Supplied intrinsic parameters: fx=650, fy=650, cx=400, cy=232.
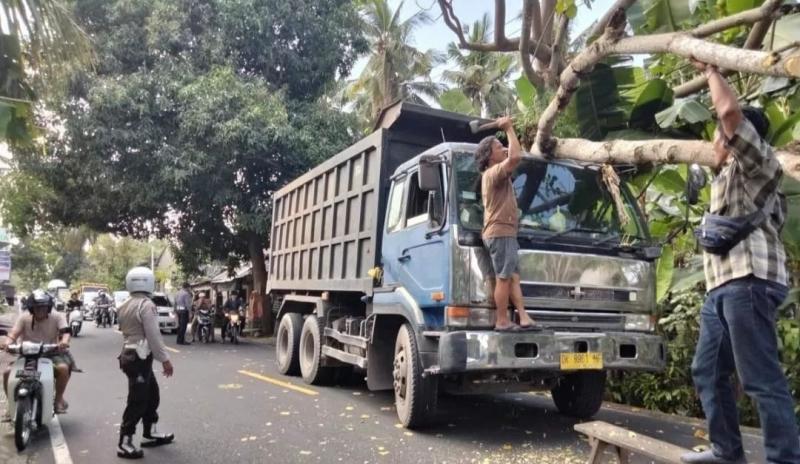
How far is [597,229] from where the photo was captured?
6.07 m

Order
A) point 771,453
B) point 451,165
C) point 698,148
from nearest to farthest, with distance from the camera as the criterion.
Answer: point 771,453 → point 698,148 → point 451,165

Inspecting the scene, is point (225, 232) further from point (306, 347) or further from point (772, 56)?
point (772, 56)

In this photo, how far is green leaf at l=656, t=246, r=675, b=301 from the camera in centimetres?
667

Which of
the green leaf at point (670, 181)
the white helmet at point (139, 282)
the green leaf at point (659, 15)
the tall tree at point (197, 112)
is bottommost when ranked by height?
the white helmet at point (139, 282)

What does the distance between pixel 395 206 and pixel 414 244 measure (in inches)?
31.8

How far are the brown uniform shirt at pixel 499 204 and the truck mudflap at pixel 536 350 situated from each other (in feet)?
2.77

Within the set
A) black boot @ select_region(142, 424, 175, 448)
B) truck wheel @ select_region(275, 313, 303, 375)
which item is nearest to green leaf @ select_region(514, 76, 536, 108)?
truck wheel @ select_region(275, 313, 303, 375)

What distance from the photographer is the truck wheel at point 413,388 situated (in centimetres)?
585

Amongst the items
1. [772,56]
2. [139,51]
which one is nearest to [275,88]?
→ [139,51]

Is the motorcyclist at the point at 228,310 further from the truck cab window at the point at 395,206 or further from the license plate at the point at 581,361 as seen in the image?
the license plate at the point at 581,361

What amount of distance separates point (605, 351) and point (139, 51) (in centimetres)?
1615

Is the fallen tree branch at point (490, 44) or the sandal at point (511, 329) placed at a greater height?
the fallen tree branch at point (490, 44)

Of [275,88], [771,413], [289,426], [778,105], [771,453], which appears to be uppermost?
[275,88]

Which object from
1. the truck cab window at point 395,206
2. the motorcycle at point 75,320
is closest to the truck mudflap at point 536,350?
the truck cab window at point 395,206
